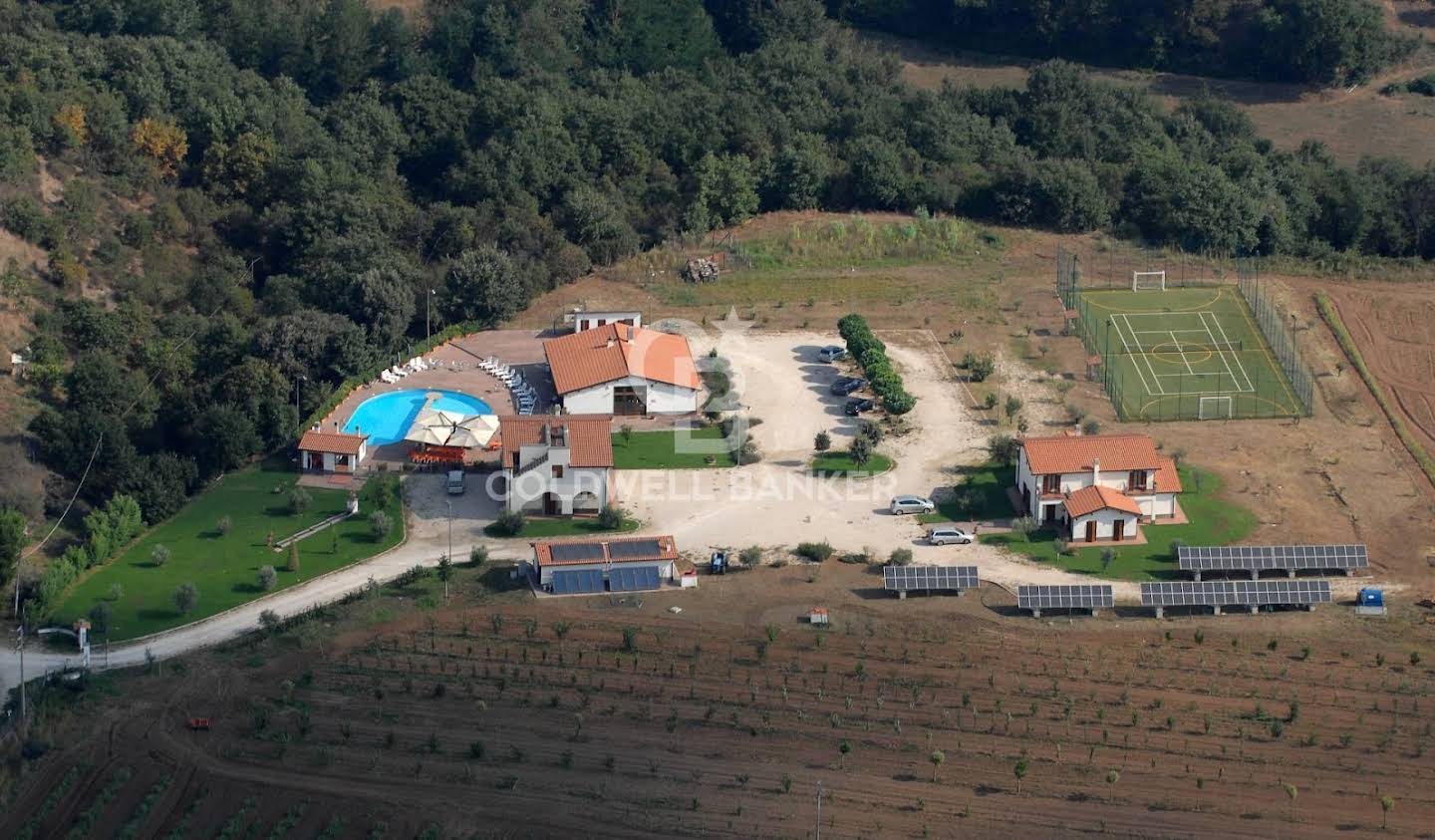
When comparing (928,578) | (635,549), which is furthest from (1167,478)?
(635,549)

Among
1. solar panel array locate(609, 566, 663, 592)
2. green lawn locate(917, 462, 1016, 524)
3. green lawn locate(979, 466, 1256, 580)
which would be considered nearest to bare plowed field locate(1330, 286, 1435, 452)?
green lawn locate(979, 466, 1256, 580)

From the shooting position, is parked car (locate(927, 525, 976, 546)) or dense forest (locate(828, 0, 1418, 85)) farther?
dense forest (locate(828, 0, 1418, 85))

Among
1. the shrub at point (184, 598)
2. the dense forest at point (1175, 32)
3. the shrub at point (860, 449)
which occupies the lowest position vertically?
the shrub at point (184, 598)

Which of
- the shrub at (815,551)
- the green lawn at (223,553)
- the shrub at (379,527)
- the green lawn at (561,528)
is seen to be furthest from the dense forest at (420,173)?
the shrub at (815,551)

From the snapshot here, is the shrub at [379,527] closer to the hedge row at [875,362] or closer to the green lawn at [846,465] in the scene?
the green lawn at [846,465]

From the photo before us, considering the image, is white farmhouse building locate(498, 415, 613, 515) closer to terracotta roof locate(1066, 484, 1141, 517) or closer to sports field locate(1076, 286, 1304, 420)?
terracotta roof locate(1066, 484, 1141, 517)
